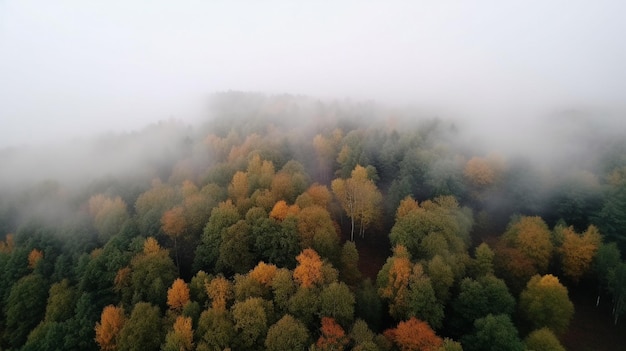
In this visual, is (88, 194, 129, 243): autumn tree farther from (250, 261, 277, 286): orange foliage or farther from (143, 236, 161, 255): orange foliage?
(250, 261, 277, 286): orange foliage

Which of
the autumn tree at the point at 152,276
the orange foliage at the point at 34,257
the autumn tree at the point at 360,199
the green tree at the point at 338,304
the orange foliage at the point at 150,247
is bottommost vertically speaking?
the orange foliage at the point at 34,257

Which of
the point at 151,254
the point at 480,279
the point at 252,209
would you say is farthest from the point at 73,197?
the point at 480,279

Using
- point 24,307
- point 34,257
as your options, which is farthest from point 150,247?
point 34,257

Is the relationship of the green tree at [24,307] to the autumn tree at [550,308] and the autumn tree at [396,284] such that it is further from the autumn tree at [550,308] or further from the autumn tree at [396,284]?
the autumn tree at [550,308]

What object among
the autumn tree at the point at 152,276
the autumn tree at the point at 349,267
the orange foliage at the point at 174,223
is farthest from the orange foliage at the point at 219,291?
the orange foliage at the point at 174,223

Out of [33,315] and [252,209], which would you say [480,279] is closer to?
[252,209]

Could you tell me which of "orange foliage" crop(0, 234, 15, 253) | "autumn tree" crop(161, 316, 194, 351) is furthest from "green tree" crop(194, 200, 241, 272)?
"orange foliage" crop(0, 234, 15, 253)
